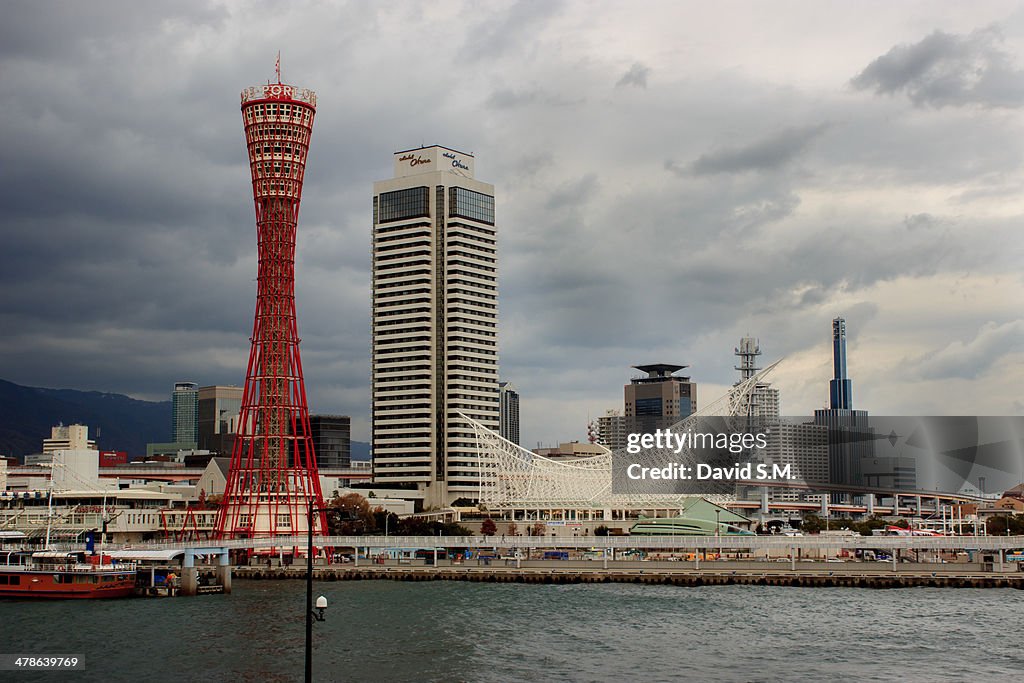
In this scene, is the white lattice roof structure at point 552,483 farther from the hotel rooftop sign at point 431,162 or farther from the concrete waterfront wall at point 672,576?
the concrete waterfront wall at point 672,576

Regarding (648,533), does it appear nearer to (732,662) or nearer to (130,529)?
(130,529)

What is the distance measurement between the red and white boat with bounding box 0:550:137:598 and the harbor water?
1155mm

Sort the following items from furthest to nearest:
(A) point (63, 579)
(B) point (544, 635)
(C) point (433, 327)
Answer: (C) point (433, 327), (A) point (63, 579), (B) point (544, 635)

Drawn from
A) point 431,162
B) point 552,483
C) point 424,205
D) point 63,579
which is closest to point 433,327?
point 424,205

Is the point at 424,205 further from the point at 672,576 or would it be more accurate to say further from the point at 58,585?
the point at 58,585

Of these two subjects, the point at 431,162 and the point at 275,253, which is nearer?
the point at 275,253

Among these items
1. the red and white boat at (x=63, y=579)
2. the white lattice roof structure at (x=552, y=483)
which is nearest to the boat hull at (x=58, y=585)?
the red and white boat at (x=63, y=579)

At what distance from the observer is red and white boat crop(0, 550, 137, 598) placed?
230 ft

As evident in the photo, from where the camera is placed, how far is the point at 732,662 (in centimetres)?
4884

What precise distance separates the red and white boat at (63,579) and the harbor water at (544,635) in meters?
1.16

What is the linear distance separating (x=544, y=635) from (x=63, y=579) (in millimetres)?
30778

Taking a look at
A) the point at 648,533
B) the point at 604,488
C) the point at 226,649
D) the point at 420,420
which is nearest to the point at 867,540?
the point at 648,533

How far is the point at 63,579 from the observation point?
70500 millimetres

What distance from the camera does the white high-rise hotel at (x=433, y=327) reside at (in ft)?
554
